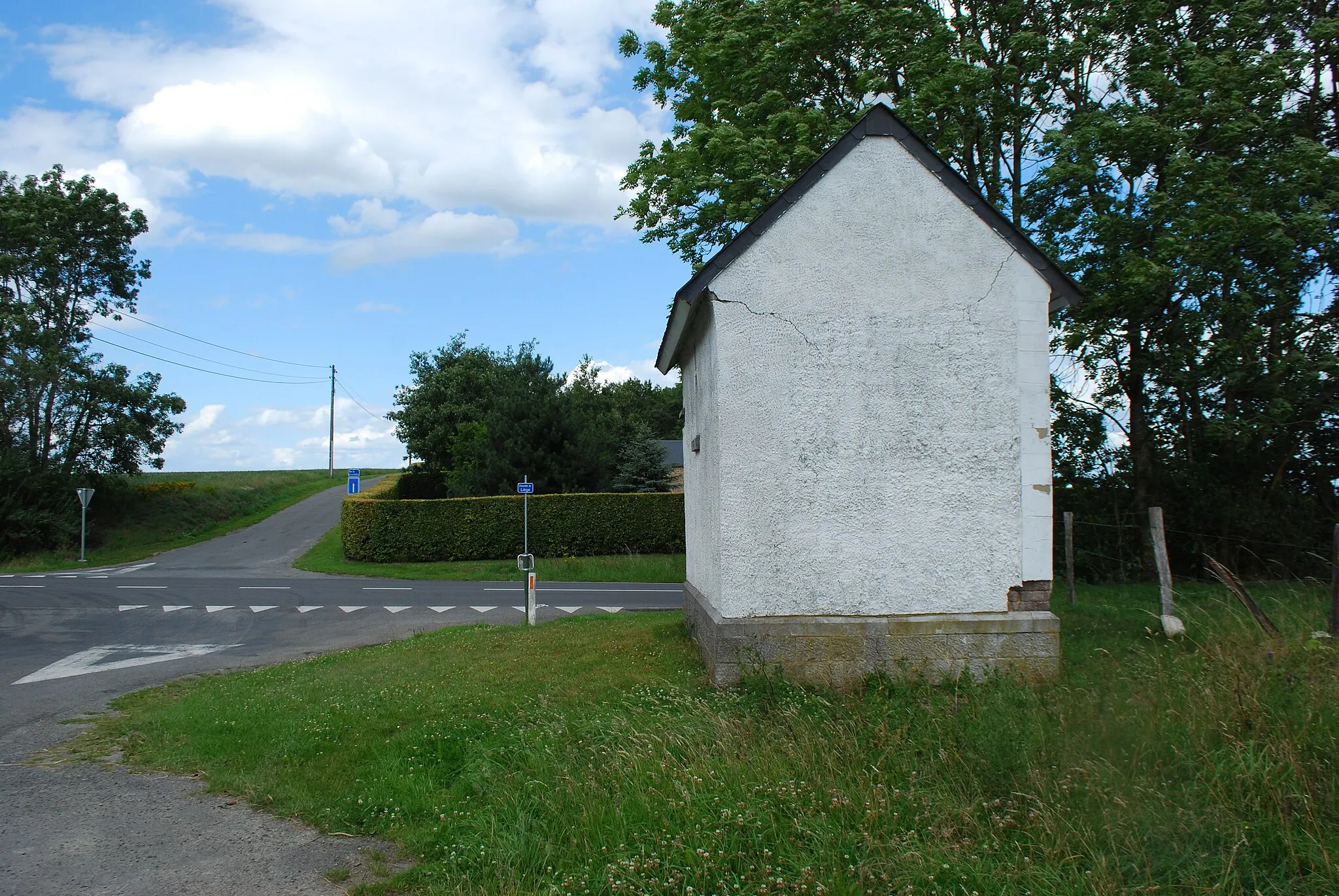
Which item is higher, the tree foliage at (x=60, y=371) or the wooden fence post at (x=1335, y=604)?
the tree foliage at (x=60, y=371)

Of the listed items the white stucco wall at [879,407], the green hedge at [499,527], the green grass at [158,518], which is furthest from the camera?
the green grass at [158,518]

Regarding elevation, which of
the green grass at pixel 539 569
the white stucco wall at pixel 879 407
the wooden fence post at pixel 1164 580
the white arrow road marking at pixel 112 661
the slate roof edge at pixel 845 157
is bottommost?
the green grass at pixel 539 569

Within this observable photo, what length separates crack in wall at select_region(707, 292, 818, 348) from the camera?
8.13m

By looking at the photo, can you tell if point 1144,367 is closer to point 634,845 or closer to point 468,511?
point 634,845

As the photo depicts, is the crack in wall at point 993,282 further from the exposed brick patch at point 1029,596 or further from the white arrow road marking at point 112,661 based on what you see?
the white arrow road marking at point 112,661

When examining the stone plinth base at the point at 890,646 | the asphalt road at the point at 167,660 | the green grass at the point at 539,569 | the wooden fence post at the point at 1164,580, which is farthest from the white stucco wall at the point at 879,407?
the green grass at the point at 539,569

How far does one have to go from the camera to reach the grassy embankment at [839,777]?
4168 mm

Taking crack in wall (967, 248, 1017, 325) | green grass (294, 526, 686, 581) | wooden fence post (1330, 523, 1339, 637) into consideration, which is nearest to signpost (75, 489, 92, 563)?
green grass (294, 526, 686, 581)

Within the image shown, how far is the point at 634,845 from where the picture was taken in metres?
4.59

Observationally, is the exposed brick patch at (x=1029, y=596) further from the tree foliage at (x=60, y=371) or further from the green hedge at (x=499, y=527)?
the tree foliage at (x=60, y=371)

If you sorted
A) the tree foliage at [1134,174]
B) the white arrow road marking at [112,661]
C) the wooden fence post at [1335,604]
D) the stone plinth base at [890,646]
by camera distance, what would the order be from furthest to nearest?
the tree foliage at [1134,174], the white arrow road marking at [112,661], the stone plinth base at [890,646], the wooden fence post at [1335,604]

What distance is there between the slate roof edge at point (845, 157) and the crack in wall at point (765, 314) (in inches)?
6.8

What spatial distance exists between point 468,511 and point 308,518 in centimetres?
1663

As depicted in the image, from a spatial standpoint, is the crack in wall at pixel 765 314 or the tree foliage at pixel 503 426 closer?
the crack in wall at pixel 765 314
